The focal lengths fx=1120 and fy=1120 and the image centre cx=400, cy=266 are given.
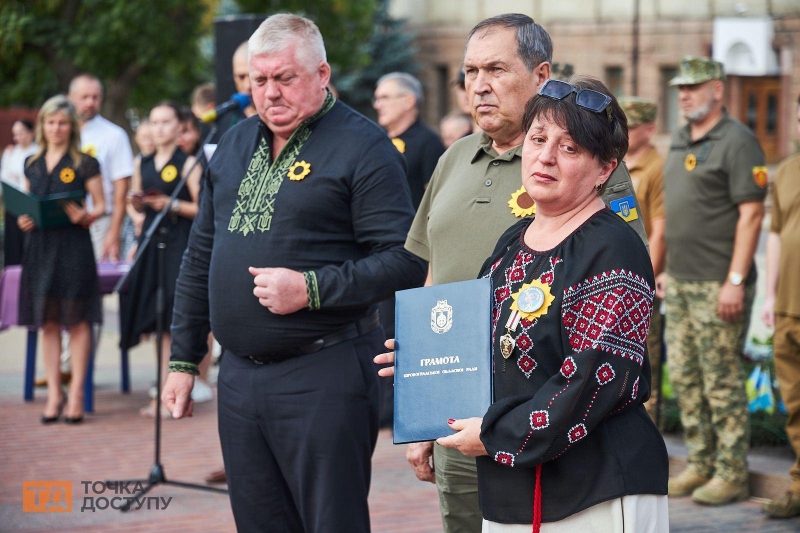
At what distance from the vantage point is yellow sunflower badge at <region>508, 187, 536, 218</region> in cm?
346

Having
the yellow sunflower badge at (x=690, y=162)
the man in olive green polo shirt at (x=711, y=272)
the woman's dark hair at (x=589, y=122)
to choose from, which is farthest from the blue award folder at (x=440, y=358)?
the yellow sunflower badge at (x=690, y=162)

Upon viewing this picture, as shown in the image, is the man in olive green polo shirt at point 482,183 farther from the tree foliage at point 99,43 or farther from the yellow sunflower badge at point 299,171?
the tree foliage at point 99,43

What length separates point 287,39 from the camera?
→ 396cm

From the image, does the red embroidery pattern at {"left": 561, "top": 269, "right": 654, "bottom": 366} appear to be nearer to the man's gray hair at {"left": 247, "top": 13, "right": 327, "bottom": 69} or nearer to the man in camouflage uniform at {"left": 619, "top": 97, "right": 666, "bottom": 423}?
the man's gray hair at {"left": 247, "top": 13, "right": 327, "bottom": 69}

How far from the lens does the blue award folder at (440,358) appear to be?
9.45ft

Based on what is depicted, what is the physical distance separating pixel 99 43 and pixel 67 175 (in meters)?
17.3

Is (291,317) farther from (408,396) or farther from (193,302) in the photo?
(408,396)

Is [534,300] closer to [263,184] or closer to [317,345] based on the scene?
[317,345]

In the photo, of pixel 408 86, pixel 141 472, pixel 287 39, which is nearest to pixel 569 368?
pixel 287 39

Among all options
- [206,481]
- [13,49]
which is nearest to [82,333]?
[206,481]

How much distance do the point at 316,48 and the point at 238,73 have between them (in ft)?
9.35

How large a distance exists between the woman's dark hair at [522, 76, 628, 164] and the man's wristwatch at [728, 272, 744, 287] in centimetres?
331

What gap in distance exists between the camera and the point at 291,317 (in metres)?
3.84

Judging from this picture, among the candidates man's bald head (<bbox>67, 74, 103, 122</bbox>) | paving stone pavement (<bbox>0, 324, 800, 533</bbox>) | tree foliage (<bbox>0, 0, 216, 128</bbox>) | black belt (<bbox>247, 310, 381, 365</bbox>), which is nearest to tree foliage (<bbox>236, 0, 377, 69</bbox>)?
tree foliage (<bbox>0, 0, 216, 128</bbox>)
